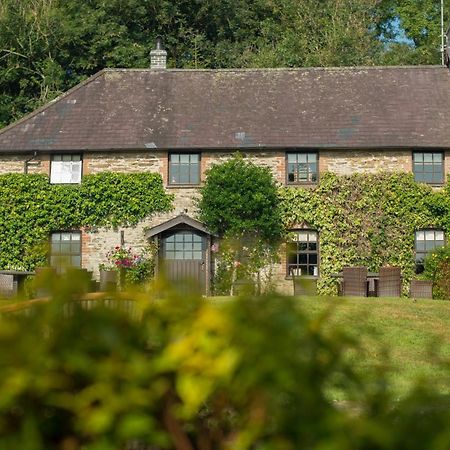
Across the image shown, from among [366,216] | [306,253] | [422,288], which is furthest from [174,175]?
[422,288]

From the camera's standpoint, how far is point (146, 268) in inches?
1016

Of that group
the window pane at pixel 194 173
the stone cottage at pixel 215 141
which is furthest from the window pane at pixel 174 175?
the window pane at pixel 194 173

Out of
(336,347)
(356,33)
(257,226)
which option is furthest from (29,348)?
(356,33)

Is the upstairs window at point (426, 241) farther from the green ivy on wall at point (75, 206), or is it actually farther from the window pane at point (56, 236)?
the window pane at point (56, 236)

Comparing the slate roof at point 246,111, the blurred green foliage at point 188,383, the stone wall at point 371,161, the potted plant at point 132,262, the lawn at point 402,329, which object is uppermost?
the slate roof at point 246,111

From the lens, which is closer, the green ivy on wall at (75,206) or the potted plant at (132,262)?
the potted plant at (132,262)

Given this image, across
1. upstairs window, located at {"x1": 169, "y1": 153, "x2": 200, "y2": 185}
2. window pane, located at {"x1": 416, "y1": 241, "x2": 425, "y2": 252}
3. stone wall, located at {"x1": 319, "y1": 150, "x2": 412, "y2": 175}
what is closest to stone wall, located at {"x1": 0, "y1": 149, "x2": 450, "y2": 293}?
stone wall, located at {"x1": 319, "y1": 150, "x2": 412, "y2": 175}

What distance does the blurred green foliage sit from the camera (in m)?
2.26

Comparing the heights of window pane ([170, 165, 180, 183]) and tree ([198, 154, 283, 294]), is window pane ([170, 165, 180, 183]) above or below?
above

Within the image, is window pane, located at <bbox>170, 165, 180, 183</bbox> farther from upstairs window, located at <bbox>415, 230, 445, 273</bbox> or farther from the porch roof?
upstairs window, located at <bbox>415, 230, 445, 273</bbox>

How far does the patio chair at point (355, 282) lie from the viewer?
863 inches

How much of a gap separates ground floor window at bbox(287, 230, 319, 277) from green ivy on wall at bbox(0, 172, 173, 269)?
422cm

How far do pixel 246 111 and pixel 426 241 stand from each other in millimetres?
7283

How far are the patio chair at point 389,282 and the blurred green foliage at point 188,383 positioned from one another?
19.7 metres
